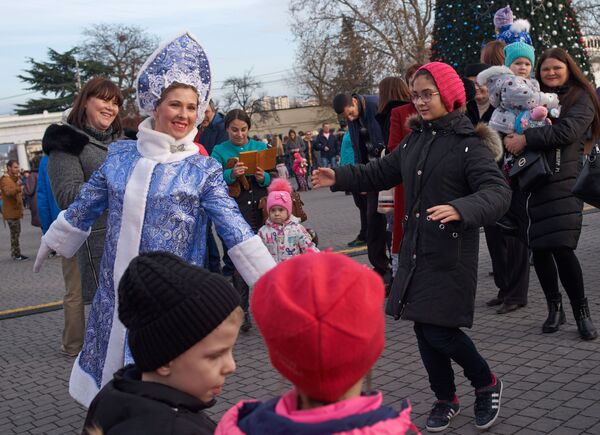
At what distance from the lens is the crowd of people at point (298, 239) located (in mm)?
1687

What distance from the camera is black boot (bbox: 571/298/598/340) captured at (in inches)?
213

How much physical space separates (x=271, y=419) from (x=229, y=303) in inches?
20.7

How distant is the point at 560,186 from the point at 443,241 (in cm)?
182

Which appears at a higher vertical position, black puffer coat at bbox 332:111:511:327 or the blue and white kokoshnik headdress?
the blue and white kokoshnik headdress

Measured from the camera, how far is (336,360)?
1.64m

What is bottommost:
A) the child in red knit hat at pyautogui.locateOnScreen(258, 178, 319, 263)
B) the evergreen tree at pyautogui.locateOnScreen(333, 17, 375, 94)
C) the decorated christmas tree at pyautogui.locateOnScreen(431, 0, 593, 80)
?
the child in red knit hat at pyautogui.locateOnScreen(258, 178, 319, 263)

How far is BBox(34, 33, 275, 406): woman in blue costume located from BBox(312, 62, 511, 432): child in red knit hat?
34.0 inches

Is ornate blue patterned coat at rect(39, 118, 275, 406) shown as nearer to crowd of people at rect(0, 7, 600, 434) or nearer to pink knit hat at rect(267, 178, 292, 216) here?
crowd of people at rect(0, 7, 600, 434)

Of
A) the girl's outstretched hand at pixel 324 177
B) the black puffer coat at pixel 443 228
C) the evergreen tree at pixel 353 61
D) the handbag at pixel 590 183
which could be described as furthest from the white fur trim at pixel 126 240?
the evergreen tree at pixel 353 61

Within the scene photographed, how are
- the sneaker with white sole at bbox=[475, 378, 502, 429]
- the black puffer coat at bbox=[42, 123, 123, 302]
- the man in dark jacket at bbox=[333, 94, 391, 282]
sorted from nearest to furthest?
the sneaker with white sole at bbox=[475, 378, 502, 429] < the black puffer coat at bbox=[42, 123, 123, 302] < the man in dark jacket at bbox=[333, 94, 391, 282]

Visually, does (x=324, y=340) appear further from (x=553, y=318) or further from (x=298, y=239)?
(x=298, y=239)

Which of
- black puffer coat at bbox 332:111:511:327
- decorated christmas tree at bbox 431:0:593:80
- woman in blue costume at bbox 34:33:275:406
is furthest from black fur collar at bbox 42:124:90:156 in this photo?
decorated christmas tree at bbox 431:0:593:80

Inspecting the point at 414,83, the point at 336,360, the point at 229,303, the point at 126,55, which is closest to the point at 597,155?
the point at 414,83

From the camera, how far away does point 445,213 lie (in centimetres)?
349
